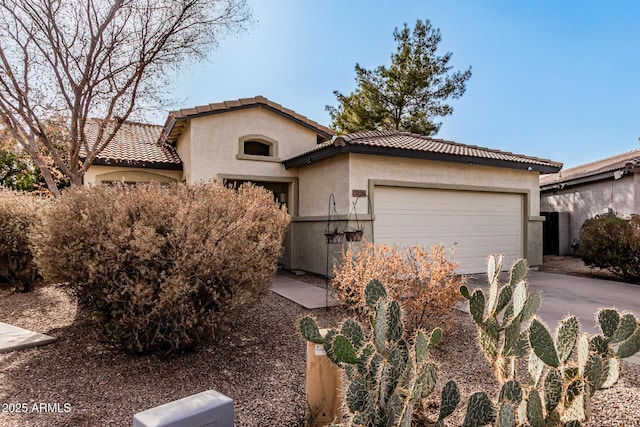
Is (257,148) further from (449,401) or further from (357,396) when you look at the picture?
(449,401)

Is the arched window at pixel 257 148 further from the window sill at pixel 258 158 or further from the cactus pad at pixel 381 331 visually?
the cactus pad at pixel 381 331

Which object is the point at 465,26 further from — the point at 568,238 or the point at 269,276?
the point at 269,276

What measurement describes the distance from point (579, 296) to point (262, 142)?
9908mm

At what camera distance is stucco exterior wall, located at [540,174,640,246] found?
14.1 meters

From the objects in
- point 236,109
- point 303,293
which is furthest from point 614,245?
point 236,109

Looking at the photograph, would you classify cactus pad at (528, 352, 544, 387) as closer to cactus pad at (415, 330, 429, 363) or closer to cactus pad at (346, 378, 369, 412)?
cactus pad at (415, 330, 429, 363)

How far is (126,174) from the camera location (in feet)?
41.7

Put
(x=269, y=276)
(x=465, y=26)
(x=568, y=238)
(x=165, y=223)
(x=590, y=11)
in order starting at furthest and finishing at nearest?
1. (x=568, y=238)
2. (x=465, y=26)
3. (x=590, y=11)
4. (x=269, y=276)
5. (x=165, y=223)

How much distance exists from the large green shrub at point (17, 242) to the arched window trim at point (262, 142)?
226 inches

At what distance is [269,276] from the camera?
5289mm

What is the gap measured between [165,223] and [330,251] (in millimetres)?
6486

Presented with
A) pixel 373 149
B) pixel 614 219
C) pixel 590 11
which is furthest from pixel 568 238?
pixel 373 149

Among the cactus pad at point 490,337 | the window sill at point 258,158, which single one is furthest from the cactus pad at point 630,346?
the window sill at point 258,158

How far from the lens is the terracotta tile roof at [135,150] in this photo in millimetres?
12336
